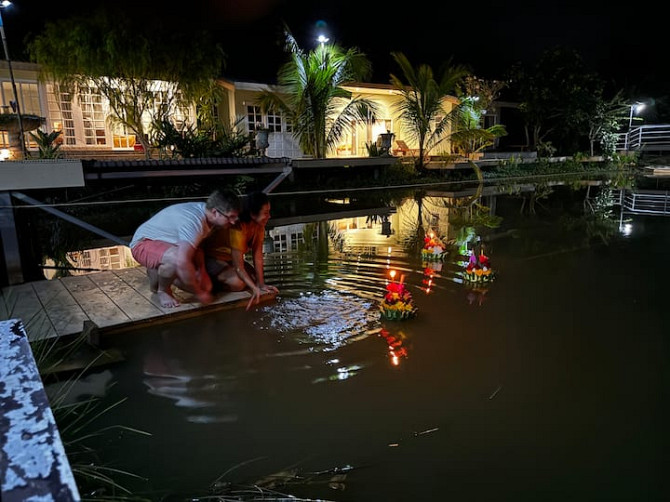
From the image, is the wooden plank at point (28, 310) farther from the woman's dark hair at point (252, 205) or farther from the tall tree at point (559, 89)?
the tall tree at point (559, 89)

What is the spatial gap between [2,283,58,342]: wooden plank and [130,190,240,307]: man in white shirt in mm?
896

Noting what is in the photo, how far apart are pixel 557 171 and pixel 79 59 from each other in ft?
62.3

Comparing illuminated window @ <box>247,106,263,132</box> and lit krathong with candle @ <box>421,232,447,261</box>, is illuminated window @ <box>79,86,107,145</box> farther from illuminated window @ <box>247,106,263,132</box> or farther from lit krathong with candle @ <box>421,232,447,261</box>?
lit krathong with candle @ <box>421,232,447,261</box>

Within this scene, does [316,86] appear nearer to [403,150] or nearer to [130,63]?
[130,63]

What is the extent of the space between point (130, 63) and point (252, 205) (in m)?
10.7

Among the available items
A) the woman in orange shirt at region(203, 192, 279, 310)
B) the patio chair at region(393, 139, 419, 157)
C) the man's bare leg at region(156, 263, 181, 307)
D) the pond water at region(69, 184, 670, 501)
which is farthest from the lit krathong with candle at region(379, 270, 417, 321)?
the patio chair at region(393, 139, 419, 157)

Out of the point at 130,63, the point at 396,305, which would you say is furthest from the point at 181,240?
the point at 130,63

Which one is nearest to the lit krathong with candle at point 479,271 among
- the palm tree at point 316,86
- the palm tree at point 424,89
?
the palm tree at point 316,86

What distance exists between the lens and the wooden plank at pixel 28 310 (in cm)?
371

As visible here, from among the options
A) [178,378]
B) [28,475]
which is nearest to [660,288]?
[178,378]

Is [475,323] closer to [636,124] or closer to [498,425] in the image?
[498,425]

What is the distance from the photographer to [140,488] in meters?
2.28

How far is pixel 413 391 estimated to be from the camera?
3.12 meters

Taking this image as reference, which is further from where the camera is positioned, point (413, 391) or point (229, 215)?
point (229, 215)
